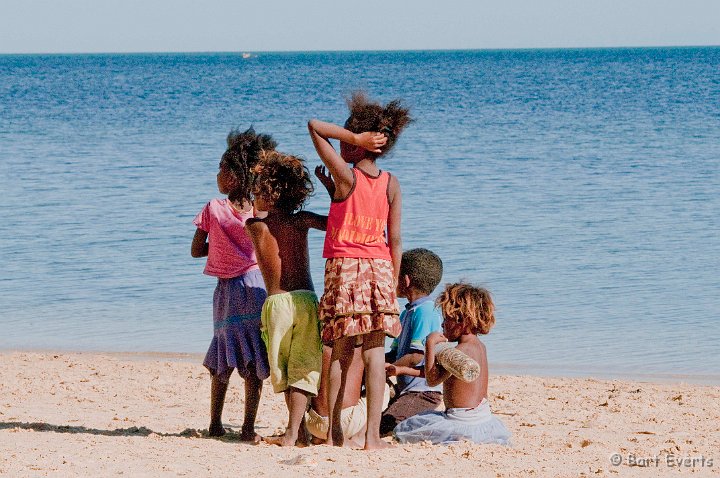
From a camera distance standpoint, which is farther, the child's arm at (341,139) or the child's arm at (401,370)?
the child's arm at (401,370)

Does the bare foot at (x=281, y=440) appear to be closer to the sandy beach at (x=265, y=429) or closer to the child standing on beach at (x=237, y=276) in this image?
the sandy beach at (x=265, y=429)

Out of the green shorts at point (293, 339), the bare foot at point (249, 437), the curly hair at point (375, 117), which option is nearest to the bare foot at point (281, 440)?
the bare foot at point (249, 437)

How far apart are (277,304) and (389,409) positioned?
0.95 m

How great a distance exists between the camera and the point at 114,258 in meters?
11.3

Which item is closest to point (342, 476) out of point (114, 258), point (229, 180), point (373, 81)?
point (229, 180)

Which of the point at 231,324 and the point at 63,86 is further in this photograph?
the point at 63,86

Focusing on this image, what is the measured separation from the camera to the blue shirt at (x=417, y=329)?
5.17 meters

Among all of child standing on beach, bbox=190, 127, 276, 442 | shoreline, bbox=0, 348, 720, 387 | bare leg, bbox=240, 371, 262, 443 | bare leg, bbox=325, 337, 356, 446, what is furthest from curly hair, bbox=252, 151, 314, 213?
shoreline, bbox=0, 348, 720, 387

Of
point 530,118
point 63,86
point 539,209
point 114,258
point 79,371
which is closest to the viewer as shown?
point 79,371

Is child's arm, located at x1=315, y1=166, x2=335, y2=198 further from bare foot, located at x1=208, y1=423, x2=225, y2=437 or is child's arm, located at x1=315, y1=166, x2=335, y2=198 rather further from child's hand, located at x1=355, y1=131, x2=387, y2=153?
bare foot, located at x1=208, y1=423, x2=225, y2=437

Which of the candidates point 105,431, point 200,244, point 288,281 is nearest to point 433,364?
point 288,281

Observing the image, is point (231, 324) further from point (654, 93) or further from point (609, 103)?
point (654, 93)

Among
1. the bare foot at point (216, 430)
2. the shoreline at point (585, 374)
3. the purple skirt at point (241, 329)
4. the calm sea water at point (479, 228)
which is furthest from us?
the calm sea water at point (479, 228)

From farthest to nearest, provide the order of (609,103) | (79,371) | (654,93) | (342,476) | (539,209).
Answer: (654,93), (609,103), (539,209), (79,371), (342,476)
